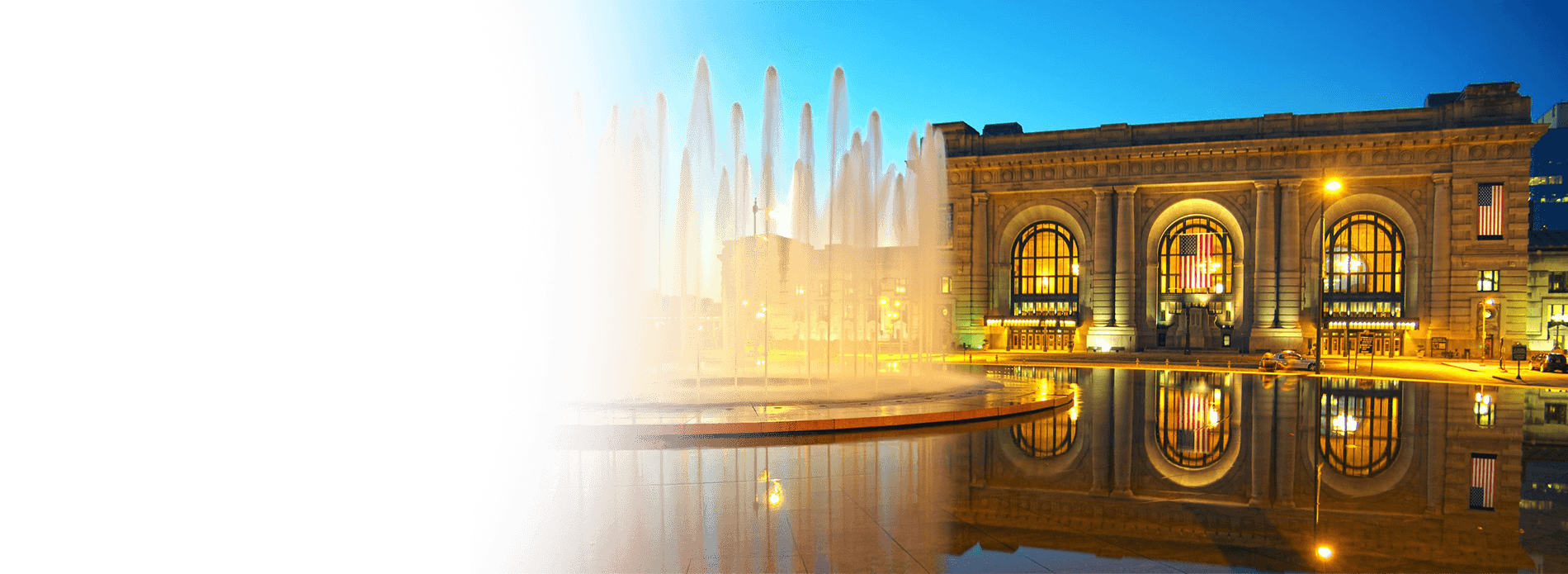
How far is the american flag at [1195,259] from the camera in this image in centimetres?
5344

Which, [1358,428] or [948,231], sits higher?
[948,231]

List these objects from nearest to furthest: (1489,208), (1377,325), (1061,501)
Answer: (1061,501), (1489,208), (1377,325)

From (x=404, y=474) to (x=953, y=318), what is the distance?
56.2 m

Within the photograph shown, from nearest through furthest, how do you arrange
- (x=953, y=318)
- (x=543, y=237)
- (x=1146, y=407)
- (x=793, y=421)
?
(x=543, y=237) → (x=793, y=421) → (x=1146, y=407) → (x=953, y=318)

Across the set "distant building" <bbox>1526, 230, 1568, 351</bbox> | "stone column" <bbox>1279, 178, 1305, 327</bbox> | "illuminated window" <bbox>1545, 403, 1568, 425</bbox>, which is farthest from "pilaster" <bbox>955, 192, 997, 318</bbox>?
"distant building" <bbox>1526, 230, 1568, 351</bbox>

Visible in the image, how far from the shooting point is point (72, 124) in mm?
2174

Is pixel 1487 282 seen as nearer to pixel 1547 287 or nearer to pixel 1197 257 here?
pixel 1197 257

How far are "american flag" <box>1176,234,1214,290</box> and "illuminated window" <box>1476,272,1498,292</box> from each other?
14.6 meters

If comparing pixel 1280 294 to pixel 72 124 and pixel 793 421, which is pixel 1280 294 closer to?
pixel 793 421

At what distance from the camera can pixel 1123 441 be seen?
14.1 meters

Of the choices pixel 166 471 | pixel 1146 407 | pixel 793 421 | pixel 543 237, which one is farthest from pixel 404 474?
pixel 1146 407

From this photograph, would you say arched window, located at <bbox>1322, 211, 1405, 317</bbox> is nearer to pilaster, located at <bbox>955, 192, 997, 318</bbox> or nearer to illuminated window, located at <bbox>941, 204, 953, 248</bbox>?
pilaster, located at <bbox>955, 192, 997, 318</bbox>

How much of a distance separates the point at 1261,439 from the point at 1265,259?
4322 cm

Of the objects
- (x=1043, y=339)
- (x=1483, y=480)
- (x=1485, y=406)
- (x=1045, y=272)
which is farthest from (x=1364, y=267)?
(x=1483, y=480)
